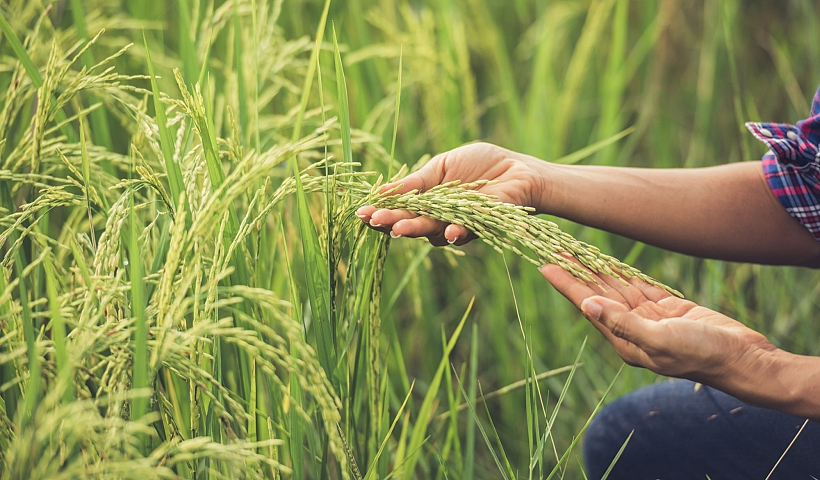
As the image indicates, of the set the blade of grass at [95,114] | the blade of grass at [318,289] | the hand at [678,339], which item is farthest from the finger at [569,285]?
the blade of grass at [95,114]

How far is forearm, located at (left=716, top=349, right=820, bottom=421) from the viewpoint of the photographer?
1.00 m

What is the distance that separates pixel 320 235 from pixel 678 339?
58 cm

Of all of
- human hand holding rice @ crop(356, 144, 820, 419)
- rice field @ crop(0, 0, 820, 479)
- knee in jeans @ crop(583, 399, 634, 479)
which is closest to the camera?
rice field @ crop(0, 0, 820, 479)

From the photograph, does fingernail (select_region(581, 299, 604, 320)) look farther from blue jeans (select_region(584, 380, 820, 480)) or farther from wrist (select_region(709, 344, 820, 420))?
blue jeans (select_region(584, 380, 820, 480))

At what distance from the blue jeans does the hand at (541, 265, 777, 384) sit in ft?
1.15

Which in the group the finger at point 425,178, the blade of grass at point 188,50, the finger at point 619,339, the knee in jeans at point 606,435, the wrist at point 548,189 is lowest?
the knee in jeans at point 606,435

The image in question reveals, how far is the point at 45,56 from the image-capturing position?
1615 millimetres

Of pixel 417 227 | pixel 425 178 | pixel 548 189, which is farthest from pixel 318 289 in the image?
pixel 548 189

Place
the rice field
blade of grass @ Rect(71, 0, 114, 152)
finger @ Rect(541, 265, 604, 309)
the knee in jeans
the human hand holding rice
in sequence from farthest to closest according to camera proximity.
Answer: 1. the knee in jeans
2. blade of grass @ Rect(71, 0, 114, 152)
3. finger @ Rect(541, 265, 604, 309)
4. the human hand holding rice
5. the rice field

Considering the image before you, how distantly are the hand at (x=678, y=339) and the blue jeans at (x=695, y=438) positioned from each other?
350mm

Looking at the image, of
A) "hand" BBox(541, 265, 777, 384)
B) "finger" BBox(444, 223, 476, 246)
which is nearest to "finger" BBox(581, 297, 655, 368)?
"hand" BBox(541, 265, 777, 384)

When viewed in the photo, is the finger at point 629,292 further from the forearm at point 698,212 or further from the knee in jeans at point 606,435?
the knee in jeans at point 606,435

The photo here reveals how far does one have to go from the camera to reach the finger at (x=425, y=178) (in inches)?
43.5

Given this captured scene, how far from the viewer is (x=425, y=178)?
117cm
